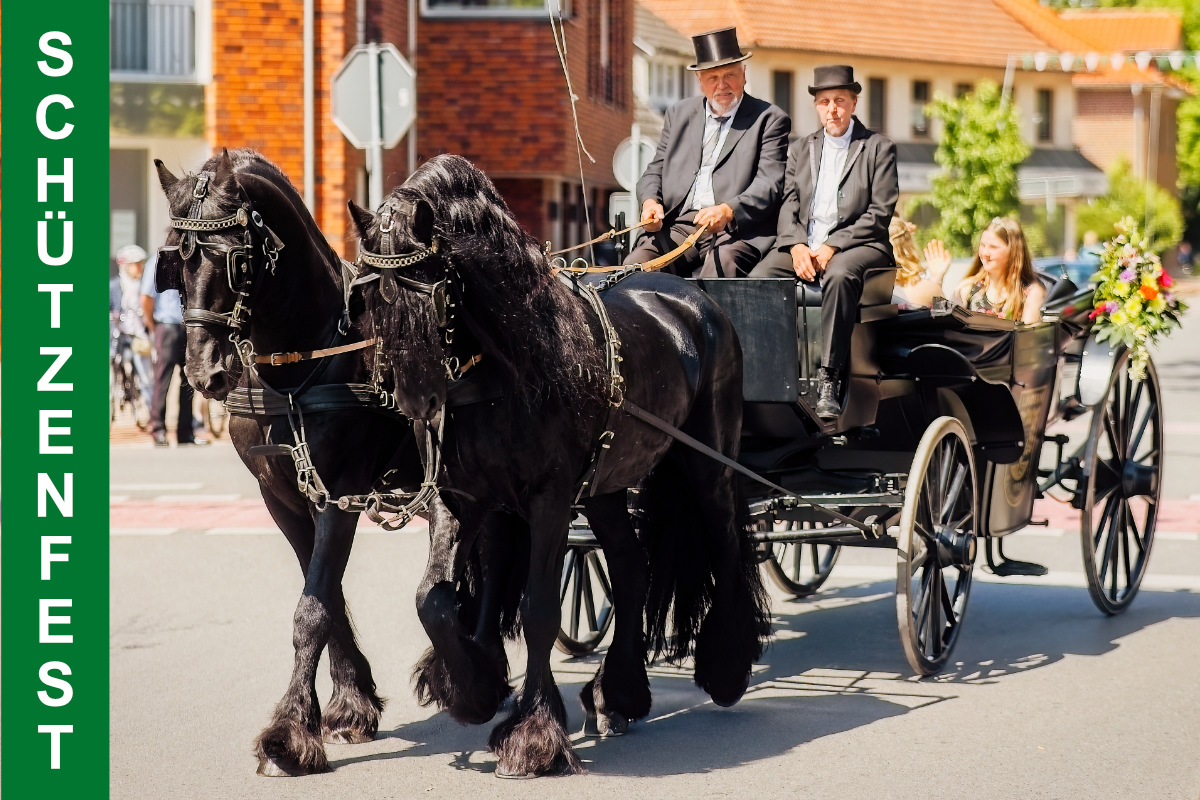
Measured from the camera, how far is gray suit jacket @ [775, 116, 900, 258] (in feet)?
24.1

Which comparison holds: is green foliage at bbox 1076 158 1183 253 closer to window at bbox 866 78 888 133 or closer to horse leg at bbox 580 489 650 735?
window at bbox 866 78 888 133

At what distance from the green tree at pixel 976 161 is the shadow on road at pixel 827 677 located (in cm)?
2985

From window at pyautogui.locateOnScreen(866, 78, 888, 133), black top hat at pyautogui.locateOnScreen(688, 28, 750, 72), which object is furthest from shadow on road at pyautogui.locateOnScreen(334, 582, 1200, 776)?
window at pyautogui.locateOnScreen(866, 78, 888, 133)

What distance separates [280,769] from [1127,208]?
56296 millimetres

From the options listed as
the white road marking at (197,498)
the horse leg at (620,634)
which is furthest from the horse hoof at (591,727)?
the white road marking at (197,498)

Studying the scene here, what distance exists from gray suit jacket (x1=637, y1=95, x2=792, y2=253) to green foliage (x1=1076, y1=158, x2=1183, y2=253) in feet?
164

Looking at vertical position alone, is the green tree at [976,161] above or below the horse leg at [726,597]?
above

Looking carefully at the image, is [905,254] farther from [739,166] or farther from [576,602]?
[576,602]

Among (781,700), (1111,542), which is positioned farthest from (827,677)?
(1111,542)

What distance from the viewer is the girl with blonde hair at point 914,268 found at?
9.67m

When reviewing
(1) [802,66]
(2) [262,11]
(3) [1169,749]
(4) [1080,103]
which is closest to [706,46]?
(3) [1169,749]

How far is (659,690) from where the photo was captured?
7016 mm

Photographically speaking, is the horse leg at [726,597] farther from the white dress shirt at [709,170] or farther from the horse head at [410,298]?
the horse head at [410,298]

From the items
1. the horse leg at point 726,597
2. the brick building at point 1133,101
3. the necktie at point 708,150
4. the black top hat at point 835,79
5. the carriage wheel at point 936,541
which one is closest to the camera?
the horse leg at point 726,597
